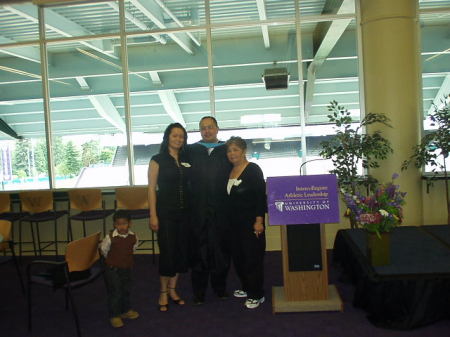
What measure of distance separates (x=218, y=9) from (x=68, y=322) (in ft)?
15.3

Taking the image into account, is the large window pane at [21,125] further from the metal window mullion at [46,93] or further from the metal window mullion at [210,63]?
the metal window mullion at [210,63]

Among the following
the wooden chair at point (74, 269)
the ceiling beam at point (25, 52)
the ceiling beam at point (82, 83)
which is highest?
the ceiling beam at point (25, 52)

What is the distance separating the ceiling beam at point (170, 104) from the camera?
6473mm

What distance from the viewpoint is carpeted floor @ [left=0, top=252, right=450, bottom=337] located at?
3164mm

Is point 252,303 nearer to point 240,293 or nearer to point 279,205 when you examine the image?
point 240,293

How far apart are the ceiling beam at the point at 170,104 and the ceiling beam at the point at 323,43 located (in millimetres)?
1951

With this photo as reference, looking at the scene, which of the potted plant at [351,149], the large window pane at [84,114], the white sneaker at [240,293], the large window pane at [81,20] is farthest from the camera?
the large window pane at [84,114]

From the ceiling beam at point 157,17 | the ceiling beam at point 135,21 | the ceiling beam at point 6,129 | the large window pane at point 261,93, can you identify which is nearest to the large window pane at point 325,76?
the large window pane at point 261,93

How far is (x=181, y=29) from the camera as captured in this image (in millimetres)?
6184

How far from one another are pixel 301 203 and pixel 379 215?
61cm

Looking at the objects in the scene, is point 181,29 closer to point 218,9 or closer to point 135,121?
point 218,9

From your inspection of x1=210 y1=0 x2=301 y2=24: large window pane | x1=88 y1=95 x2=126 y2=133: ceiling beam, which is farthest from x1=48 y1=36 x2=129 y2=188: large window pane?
x1=210 y1=0 x2=301 y2=24: large window pane

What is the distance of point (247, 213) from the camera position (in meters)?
3.59

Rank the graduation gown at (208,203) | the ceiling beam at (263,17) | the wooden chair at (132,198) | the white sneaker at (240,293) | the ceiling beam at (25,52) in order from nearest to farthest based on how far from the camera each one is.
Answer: the graduation gown at (208,203) < the white sneaker at (240,293) < the wooden chair at (132,198) < the ceiling beam at (263,17) < the ceiling beam at (25,52)
